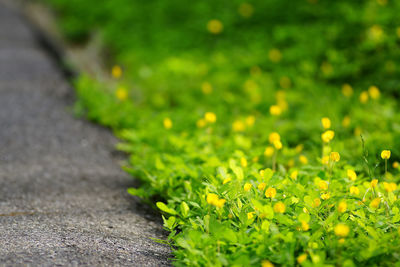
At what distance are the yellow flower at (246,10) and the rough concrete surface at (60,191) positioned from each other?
8.82 feet

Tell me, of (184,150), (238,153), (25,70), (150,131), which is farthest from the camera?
(25,70)

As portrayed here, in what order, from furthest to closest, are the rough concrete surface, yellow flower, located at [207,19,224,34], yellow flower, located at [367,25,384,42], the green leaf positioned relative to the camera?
yellow flower, located at [207,19,224,34] < yellow flower, located at [367,25,384,42] < the green leaf < the rough concrete surface

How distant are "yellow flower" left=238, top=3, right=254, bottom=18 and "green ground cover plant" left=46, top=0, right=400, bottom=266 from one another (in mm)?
16

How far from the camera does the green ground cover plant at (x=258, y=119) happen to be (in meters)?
1.78

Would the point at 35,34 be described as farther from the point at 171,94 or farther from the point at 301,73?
the point at 301,73

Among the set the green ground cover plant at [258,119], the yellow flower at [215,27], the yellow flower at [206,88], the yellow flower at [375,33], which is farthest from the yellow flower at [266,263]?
the yellow flower at [215,27]

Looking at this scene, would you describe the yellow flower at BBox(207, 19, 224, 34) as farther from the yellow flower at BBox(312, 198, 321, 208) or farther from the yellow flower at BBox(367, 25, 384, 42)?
the yellow flower at BBox(312, 198, 321, 208)

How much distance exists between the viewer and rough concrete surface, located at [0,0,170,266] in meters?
1.89

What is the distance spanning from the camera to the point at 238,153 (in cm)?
250

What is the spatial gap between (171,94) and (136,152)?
152 centimetres

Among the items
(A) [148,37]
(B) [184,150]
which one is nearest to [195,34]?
(A) [148,37]

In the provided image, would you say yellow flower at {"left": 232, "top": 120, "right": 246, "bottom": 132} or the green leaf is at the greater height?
yellow flower at {"left": 232, "top": 120, "right": 246, "bottom": 132}

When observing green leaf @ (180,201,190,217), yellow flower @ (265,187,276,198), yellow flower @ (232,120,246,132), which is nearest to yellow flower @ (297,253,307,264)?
yellow flower @ (265,187,276,198)

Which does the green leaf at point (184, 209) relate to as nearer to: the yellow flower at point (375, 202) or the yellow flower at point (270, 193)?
the yellow flower at point (270, 193)
